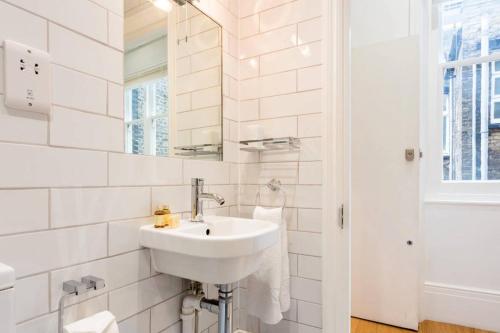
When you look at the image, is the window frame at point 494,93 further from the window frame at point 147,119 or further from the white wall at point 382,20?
the window frame at point 147,119

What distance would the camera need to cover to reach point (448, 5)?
→ 2236mm

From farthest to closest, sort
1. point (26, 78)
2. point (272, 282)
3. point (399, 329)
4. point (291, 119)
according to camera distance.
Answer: point (399, 329) < point (291, 119) < point (272, 282) < point (26, 78)

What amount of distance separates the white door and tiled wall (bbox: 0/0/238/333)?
4.88 ft

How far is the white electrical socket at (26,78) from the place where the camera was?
67 cm

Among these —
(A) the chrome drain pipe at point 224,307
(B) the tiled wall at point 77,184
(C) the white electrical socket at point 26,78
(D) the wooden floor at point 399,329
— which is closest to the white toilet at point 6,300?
(B) the tiled wall at point 77,184

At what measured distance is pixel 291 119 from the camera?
4.58 ft

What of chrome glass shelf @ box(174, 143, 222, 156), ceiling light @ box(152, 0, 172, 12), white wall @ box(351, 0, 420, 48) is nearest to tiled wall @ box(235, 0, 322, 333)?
chrome glass shelf @ box(174, 143, 222, 156)

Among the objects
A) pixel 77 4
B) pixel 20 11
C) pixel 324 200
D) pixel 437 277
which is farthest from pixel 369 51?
pixel 20 11

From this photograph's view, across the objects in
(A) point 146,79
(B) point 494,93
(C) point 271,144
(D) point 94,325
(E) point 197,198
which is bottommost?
(D) point 94,325

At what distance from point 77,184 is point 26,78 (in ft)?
0.96

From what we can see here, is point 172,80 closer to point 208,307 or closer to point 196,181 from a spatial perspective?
point 196,181

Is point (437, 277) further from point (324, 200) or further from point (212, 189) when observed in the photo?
point (212, 189)

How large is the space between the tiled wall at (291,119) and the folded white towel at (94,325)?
2.74ft

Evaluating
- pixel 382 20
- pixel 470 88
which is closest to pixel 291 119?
pixel 382 20
